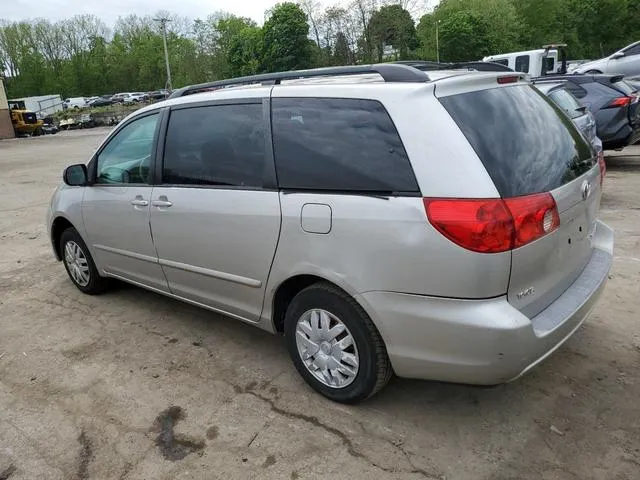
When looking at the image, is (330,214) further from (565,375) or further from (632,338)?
(632,338)

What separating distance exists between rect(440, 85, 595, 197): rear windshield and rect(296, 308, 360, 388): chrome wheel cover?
3.59ft

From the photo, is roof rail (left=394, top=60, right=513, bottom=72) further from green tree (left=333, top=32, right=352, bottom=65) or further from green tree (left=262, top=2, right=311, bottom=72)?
green tree (left=262, top=2, right=311, bottom=72)

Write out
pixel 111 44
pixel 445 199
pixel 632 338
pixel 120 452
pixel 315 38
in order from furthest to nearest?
pixel 111 44
pixel 315 38
pixel 632 338
pixel 120 452
pixel 445 199

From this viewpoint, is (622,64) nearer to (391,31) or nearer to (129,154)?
(129,154)

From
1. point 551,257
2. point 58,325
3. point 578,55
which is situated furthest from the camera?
point 578,55

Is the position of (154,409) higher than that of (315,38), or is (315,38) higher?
(315,38)

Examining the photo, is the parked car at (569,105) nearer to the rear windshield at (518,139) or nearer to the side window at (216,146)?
the rear windshield at (518,139)

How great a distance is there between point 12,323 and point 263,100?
297 centimetres

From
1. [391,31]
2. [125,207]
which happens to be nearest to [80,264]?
[125,207]

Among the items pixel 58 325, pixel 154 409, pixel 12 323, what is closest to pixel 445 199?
pixel 154 409

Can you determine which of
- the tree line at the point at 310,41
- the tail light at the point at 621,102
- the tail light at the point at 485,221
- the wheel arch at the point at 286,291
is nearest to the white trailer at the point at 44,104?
the tree line at the point at 310,41

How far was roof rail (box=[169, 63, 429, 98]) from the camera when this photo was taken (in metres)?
2.71

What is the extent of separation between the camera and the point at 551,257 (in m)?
2.61

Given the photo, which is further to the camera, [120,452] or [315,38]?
[315,38]
